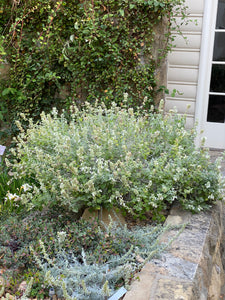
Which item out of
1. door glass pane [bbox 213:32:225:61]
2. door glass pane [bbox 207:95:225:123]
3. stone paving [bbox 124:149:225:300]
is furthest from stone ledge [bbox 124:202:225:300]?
door glass pane [bbox 213:32:225:61]

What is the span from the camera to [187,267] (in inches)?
69.4

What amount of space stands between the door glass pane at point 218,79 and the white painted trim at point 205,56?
0.06 metres

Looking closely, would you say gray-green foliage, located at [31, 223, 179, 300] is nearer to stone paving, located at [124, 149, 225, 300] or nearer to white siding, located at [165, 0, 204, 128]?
stone paving, located at [124, 149, 225, 300]

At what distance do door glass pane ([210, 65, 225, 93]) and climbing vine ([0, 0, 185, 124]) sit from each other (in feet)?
3.10

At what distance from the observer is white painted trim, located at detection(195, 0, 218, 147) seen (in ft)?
14.9

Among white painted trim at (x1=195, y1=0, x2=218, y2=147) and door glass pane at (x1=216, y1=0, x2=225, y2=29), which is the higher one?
door glass pane at (x1=216, y1=0, x2=225, y2=29)

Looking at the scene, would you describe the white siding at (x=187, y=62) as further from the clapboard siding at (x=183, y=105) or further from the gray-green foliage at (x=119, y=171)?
the gray-green foliage at (x=119, y=171)

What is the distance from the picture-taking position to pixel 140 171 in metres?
2.29

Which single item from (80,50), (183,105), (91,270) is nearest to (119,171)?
(91,270)

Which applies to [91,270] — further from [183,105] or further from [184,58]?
[184,58]

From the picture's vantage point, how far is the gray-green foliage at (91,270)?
161 cm

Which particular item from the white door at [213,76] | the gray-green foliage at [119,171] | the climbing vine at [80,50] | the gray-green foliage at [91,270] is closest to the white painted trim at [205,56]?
the white door at [213,76]

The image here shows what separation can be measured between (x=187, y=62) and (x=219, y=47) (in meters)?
0.44

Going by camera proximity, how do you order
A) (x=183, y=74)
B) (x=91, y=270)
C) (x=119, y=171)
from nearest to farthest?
(x=91, y=270)
(x=119, y=171)
(x=183, y=74)
